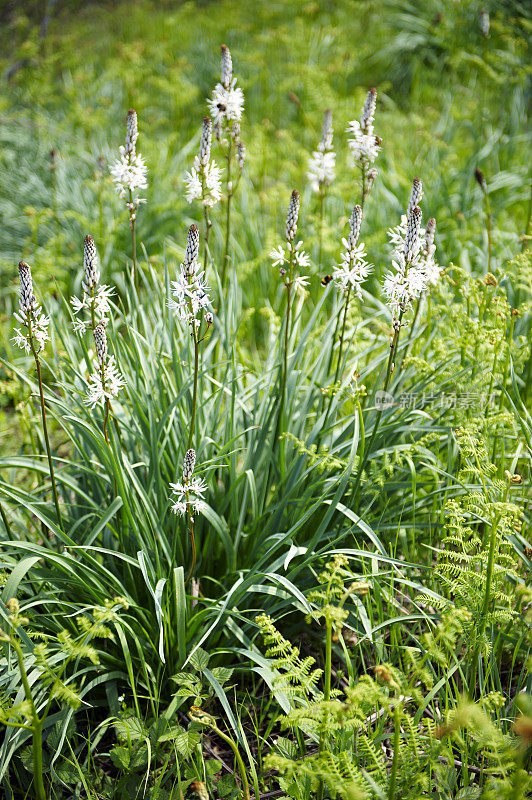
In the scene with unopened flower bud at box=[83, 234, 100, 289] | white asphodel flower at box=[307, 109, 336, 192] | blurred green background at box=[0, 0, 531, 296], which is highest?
blurred green background at box=[0, 0, 531, 296]

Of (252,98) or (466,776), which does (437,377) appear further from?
(252,98)

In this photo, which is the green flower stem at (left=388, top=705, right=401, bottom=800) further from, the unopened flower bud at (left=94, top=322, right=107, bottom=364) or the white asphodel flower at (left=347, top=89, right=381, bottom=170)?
the white asphodel flower at (left=347, top=89, right=381, bottom=170)

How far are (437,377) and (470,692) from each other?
4.41 ft

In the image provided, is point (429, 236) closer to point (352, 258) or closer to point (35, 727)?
point (352, 258)

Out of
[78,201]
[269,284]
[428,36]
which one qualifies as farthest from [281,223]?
[428,36]

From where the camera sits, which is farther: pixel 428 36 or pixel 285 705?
pixel 428 36

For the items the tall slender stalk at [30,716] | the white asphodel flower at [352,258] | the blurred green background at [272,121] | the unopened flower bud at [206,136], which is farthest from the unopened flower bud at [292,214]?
the blurred green background at [272,121]

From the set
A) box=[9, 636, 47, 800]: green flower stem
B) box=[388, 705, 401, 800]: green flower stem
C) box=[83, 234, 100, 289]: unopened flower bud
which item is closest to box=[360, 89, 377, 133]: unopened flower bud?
box=[83, 234, 100, 289]: unopened flower bud

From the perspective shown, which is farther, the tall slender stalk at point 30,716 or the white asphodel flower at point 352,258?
the white asphodel flower at point 352,258

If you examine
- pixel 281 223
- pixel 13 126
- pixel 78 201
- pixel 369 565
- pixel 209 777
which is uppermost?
pixel 13 126

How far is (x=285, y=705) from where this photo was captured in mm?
1988

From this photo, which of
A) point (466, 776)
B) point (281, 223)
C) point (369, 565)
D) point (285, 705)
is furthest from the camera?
point (281, 223)

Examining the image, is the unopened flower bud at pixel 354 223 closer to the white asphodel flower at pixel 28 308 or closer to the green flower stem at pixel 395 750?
the white asphodel flower at pixel 28 308

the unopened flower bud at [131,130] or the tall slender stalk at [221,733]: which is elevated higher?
the unopened flower bud at [131,130]
